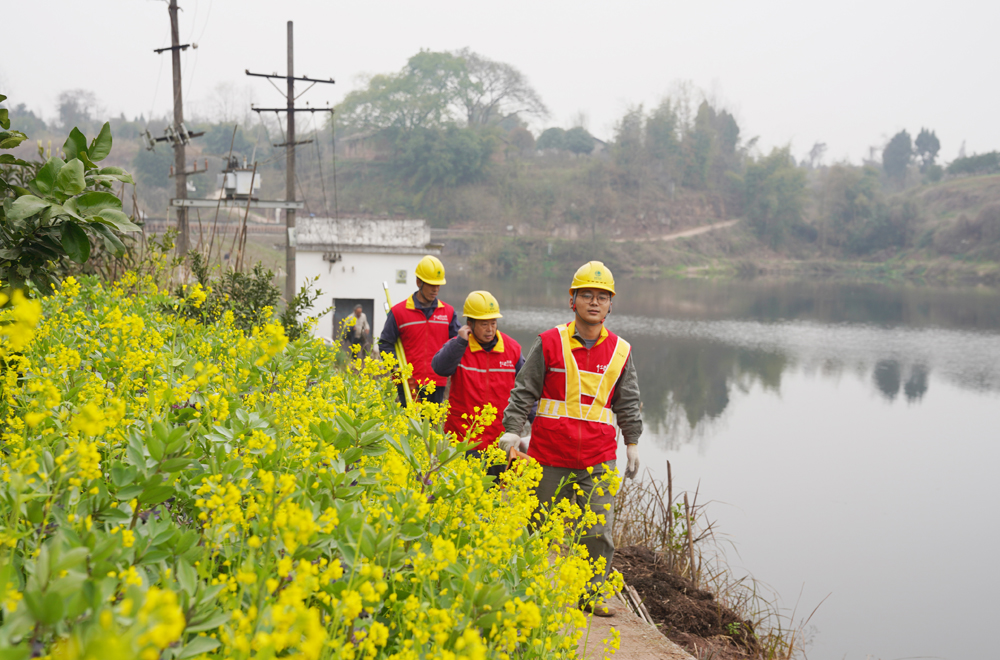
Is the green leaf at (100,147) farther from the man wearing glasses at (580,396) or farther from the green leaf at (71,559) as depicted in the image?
the man wearing glasses at (580,396)

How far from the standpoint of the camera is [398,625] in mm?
1771

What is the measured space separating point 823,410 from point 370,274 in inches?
519

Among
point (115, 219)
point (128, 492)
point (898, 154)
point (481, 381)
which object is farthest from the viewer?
point (898, 154)

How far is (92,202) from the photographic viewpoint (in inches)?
99.5

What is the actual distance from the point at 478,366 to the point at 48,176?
120 inches

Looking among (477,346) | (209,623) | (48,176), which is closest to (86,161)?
(48,176)

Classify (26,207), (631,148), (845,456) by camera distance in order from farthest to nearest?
(631,148) < (845,456) < (26,207)

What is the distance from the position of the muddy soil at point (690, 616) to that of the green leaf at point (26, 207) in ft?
15.8

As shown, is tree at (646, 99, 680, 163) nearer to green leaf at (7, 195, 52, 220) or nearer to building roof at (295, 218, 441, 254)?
building roof at (295, 218, 441, 254)

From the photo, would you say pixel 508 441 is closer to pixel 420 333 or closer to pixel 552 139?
pixel 420 333

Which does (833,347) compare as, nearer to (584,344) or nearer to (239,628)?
(584,344)

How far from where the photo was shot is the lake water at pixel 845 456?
1072cm

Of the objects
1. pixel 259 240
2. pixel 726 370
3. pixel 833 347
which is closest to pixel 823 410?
pixel 726 370

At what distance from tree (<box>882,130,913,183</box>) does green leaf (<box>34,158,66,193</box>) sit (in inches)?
4152
